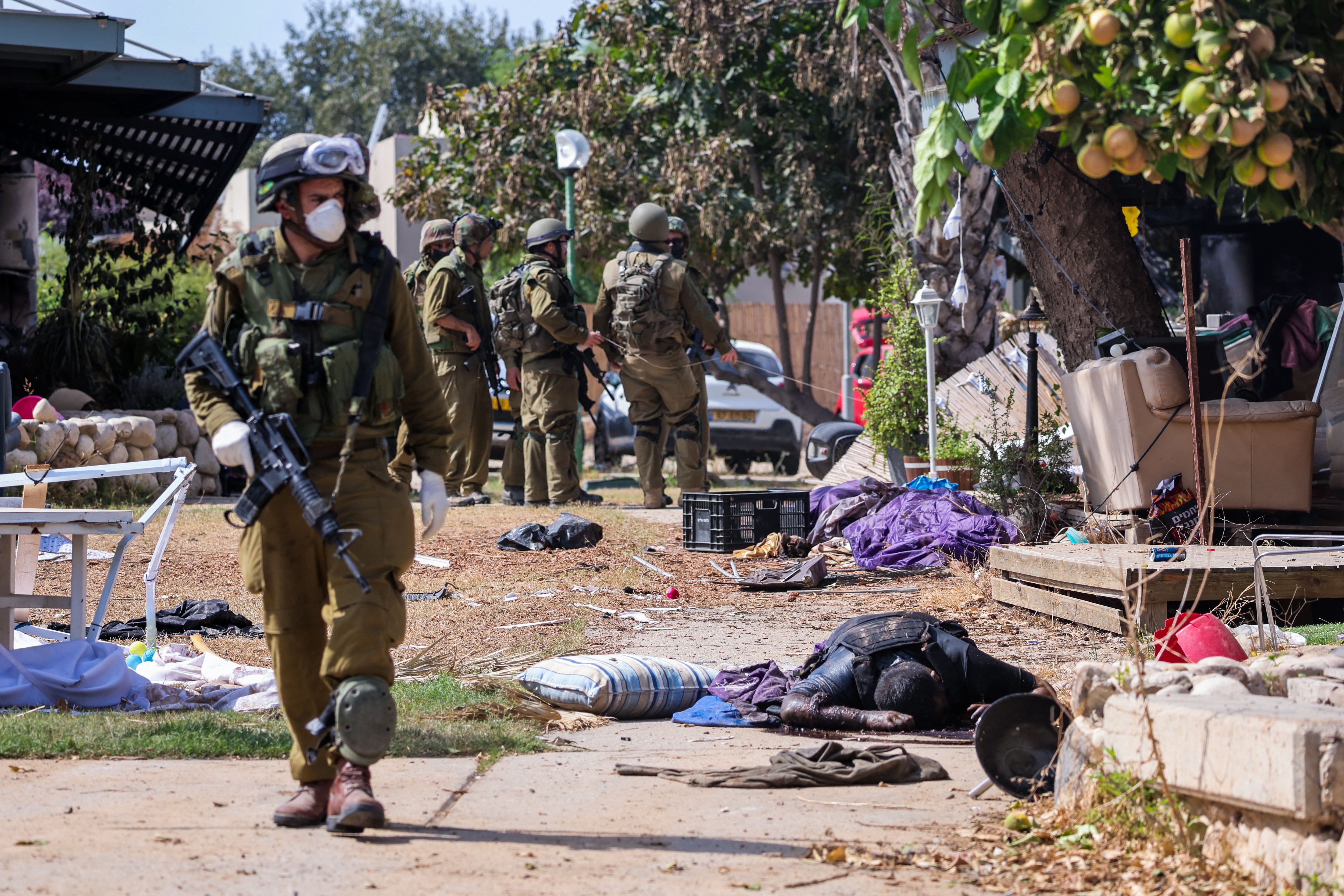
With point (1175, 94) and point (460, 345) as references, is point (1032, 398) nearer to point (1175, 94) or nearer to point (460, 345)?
point (460, 345)

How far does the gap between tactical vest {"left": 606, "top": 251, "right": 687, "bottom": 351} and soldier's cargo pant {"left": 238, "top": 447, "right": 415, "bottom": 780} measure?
25.1 ft

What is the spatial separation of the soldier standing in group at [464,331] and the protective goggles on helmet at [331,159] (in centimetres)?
793

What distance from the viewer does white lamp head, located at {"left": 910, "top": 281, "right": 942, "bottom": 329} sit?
1077cm

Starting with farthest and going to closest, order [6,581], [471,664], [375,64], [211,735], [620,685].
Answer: [375,64], [471,664], [6,581], [620,685], [211,735]

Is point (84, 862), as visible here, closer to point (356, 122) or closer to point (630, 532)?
point (630, 532)

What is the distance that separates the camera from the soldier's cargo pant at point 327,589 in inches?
150

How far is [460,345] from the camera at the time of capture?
12219 millimetres

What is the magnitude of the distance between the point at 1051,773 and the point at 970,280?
982cm

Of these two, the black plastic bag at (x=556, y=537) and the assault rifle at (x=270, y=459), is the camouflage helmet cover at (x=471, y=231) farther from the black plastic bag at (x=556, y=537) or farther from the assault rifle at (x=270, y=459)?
the assault rifle at (x=270, y=459)

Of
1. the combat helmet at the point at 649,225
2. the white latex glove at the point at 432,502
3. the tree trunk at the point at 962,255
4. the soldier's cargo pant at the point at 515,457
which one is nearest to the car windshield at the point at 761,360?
the tree trunk at the point at 962,255

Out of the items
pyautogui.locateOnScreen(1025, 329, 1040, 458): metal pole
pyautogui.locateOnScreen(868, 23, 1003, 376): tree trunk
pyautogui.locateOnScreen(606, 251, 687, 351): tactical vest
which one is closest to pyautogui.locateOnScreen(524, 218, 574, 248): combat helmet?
pyautogui.locateOnScreen(606, 251, 687, 351): tactical vest

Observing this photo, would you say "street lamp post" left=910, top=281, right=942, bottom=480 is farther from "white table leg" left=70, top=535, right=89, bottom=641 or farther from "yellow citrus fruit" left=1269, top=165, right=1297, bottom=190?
"yellow citrus fruit" left=1269, top=165, right=1297, bottom=190

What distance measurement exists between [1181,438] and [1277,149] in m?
5.43

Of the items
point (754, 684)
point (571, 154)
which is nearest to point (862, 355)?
point (571, 154)
